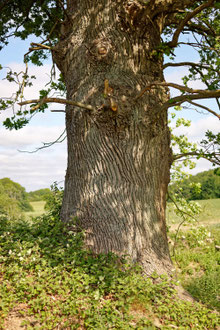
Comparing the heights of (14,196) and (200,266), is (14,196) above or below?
above

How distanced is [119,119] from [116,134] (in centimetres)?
30

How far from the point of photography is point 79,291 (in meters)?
4.90

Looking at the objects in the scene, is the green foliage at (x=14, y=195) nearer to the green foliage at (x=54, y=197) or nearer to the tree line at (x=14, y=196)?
the tree line at (x=14, y=196)

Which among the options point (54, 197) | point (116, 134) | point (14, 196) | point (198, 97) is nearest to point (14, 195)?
point (14, 196)

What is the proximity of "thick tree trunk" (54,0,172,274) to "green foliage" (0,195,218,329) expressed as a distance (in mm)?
382

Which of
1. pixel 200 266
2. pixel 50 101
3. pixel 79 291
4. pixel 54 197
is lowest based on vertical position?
pixel 200 266

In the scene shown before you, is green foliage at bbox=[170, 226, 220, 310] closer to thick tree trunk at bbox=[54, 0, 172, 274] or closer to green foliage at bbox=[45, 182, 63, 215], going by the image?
thick tree trunk at bbox=[54, 0, 172, 274]

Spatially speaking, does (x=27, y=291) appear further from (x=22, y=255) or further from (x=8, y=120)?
(x=8, y=120)

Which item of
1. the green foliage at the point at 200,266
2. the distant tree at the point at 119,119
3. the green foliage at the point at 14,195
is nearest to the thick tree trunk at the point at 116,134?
the distant tree at the point at 119,119

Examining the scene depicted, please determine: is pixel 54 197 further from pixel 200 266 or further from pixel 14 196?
pixel 14 196

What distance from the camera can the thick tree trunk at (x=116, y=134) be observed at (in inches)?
233

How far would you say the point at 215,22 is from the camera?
8.54m

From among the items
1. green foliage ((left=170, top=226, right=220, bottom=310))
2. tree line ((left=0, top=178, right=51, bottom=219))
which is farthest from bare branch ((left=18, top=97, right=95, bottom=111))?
tree line ((left=0, top=178, right=51, bottom=219))

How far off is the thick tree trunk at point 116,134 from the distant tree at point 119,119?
0.8 inches
